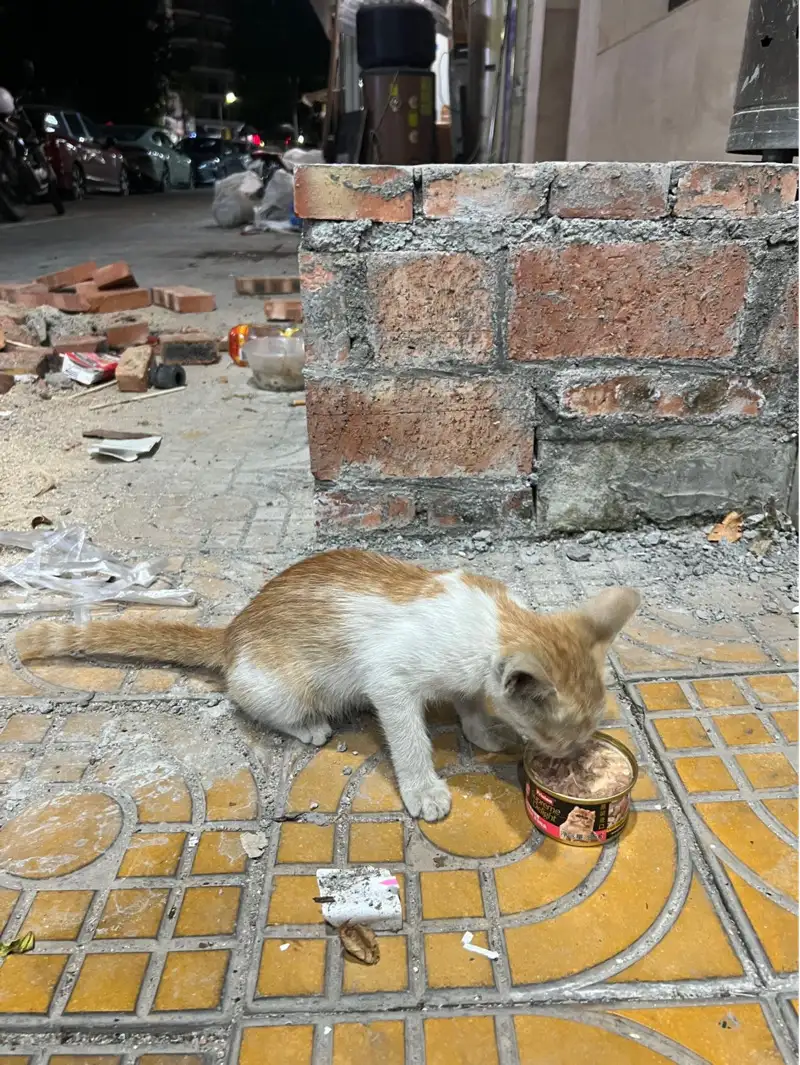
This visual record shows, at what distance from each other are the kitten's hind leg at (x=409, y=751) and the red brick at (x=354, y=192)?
1.45 m

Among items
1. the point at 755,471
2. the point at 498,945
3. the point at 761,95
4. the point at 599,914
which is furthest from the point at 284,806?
the point at 761,95

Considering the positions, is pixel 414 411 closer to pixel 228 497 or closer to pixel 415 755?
pixel 228 497

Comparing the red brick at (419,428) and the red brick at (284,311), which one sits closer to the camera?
the red brick at (419,428)

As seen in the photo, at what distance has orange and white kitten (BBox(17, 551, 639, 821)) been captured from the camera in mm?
1479

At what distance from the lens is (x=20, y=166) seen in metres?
13.4

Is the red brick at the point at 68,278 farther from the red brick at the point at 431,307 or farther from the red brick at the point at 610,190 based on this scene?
the red brick at the point at 610,190

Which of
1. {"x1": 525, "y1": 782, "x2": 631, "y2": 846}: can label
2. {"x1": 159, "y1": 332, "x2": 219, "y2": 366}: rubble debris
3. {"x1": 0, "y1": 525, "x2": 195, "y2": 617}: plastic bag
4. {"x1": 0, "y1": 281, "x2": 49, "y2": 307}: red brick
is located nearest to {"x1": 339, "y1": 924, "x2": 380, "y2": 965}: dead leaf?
{"x1": 525, "y1": 782, "x2": 631, "y2": 846}: can label

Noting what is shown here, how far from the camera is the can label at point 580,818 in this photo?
1.51 metres

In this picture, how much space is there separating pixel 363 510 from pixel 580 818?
1.39 meters

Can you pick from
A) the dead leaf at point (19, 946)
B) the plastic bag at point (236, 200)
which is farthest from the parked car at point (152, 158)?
the dead leaf at point (19, 946)

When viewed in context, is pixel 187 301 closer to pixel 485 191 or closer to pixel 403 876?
pixel 485 191

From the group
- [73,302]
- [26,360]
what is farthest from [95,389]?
[73,302]

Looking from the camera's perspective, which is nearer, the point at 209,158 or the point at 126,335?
the point at 126,335

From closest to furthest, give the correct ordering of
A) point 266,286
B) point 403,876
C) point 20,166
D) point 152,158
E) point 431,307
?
point 403,876 → point 431,307 → point 266,286 → point 20,166 → point 152,158
